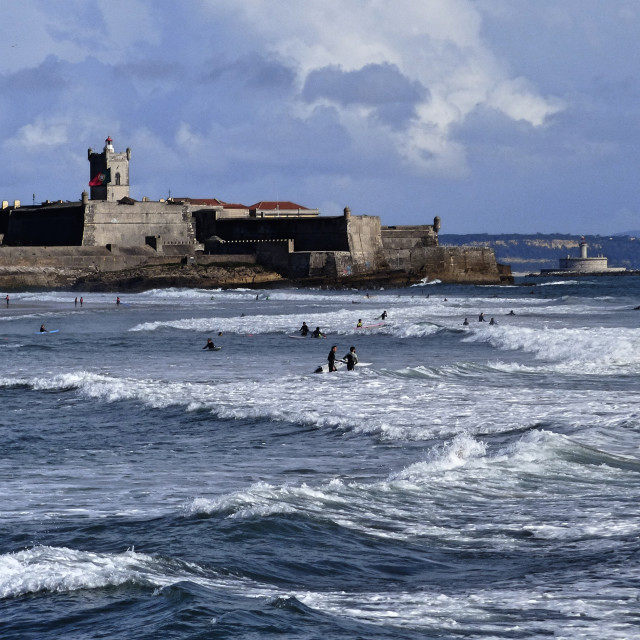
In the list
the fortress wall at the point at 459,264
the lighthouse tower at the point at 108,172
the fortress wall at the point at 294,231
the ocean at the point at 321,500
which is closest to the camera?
the ocean at the point at 321,500

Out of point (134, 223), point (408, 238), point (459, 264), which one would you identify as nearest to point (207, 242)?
point (134, 223)

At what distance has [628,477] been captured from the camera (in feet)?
36.8

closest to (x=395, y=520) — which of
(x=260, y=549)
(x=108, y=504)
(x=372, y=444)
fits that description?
(x=260, y=549)

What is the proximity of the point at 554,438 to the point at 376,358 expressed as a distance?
13.2 meters

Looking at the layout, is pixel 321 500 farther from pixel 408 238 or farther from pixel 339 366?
pixel 408 238

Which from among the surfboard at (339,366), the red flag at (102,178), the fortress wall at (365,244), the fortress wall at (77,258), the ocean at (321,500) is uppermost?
the red flag at (102,178)

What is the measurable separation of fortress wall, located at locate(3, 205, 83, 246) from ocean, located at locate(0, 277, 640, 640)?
5228 centimetres

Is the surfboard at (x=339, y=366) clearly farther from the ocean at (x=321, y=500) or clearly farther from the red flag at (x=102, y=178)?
the red flag at (x=102, y=178)

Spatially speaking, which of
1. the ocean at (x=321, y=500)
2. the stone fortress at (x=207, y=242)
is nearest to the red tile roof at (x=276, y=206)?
the stone fortress at (x=207, y=242)

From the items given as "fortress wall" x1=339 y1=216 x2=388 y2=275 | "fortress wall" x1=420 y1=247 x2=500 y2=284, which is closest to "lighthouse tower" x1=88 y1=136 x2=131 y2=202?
"fortress wall" x1=339 y1=216 x2=388 y2=275

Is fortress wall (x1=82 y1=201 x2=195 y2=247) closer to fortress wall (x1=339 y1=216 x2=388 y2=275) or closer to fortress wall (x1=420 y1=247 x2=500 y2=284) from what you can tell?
fortress wall (x1=339 y1=216 x2=388 y2=275)

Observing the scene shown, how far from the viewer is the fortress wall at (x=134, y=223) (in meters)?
73.6

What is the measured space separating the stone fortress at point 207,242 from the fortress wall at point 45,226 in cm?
7

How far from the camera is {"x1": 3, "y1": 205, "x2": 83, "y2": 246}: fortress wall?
75250 millimetres
